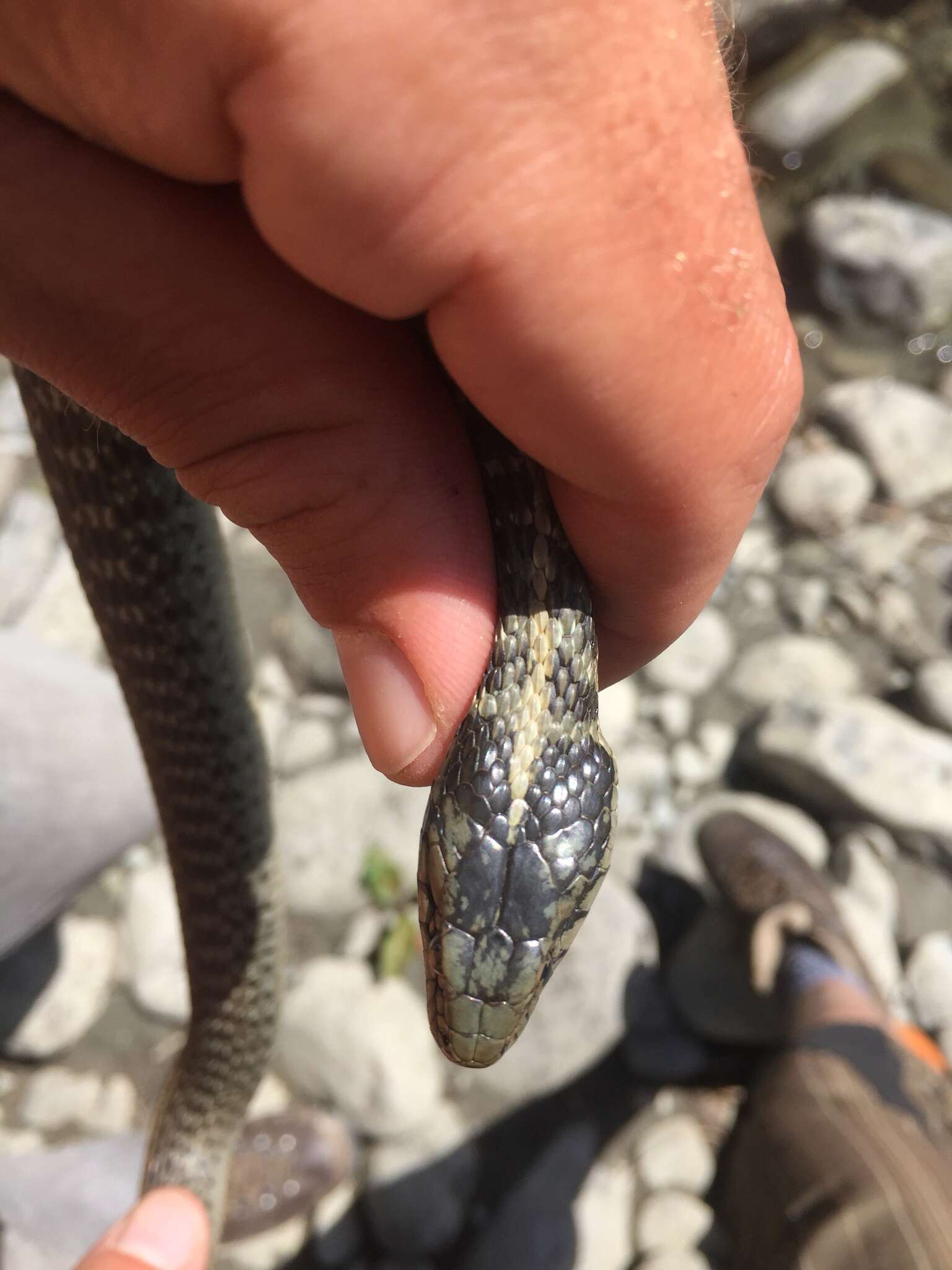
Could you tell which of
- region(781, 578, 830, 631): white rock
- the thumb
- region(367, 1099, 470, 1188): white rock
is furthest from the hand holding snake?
region(781, 578, 830, 631): white rock

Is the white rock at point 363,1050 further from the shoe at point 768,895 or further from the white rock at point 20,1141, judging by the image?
the shoe at point 768,895

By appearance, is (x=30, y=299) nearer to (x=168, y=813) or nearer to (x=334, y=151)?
(x=334, y=151)

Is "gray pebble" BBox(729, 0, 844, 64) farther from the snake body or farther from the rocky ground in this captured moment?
the snake body

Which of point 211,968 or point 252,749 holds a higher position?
point 252,749

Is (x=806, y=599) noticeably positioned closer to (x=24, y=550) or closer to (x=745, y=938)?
(x=745, y=938)

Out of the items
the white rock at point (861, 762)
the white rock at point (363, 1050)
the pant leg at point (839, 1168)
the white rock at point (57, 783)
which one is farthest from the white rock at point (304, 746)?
the pant leg at point (839, 1168)

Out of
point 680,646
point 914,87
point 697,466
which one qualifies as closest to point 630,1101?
point 680,646
